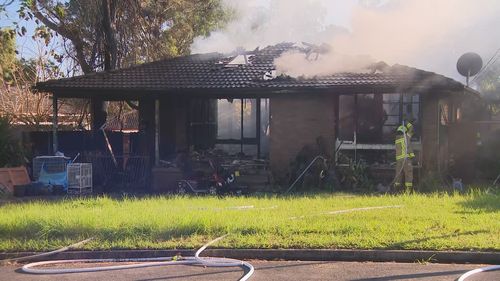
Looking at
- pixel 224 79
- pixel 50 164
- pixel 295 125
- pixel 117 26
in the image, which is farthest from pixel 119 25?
pixel 295 125

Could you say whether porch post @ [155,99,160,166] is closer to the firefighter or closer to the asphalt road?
the firefighter

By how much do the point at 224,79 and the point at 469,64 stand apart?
25.0ft

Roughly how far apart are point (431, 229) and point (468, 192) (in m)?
4.30

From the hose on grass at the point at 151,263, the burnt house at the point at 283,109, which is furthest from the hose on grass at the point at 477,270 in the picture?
the burnt house at the point at 283,109

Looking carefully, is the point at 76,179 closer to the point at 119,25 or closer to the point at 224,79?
the point at 224,79

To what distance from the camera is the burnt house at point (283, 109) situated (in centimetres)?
1354

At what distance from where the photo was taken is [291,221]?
8.30 meters

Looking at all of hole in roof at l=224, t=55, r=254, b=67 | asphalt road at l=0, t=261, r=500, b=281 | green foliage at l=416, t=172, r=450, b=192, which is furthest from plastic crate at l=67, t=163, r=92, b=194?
green foliage at l=416, t=172, r=450, b=192

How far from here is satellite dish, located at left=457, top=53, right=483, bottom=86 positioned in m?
16.4

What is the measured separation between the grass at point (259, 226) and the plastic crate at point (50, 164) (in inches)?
131

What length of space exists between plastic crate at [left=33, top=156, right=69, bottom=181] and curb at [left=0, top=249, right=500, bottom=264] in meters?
6.32

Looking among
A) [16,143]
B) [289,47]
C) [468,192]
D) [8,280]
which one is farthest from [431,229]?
[16,143]

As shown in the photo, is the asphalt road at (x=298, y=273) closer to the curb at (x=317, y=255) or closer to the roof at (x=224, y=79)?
the curb at (x=317, y=255)

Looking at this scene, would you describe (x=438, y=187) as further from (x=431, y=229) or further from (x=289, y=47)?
(x=289, y=47)
